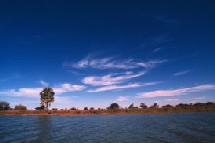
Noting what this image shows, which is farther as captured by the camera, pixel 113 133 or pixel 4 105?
pixel 4 105

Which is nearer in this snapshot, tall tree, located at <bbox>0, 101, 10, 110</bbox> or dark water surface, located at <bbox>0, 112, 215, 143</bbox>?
dark water surface, located at <bbox>0, 112, 215, 143</bbox>

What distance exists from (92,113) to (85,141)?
93883mm

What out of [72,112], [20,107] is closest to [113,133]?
[72,112]

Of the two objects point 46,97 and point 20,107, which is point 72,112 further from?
point 20,107

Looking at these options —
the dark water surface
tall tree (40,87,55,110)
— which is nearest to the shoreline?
tall tree (40,87,55,110)

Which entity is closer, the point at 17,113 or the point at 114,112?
the point at 17,113

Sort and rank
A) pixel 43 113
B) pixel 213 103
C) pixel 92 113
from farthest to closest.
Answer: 1. pixel 213 103
2. pixel 92 113
3. pixel 43 113

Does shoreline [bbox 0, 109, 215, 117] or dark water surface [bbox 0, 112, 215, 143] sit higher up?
shoreline [bbox 0, 109, 215, 117]

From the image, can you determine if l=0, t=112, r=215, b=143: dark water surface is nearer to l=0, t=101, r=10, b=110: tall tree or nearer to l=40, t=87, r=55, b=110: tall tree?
l=40, t=87, r=55, b=110: tall tree

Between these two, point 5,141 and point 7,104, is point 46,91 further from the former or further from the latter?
point 5,141

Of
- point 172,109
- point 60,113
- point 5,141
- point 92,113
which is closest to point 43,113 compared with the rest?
point 60,113

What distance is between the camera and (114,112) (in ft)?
401

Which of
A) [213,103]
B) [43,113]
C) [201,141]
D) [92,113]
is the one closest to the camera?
[201,141]

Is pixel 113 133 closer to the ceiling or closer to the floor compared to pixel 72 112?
closer to the floor
